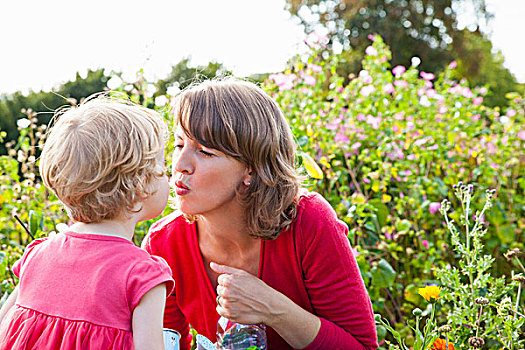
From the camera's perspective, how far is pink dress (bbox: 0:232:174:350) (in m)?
1.18

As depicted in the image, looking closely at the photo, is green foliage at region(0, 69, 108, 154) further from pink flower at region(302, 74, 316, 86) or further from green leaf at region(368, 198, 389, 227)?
green leaf at region(368, 198, 389, 227)

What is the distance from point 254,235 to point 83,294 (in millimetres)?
539

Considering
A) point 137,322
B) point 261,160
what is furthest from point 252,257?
point 137,322

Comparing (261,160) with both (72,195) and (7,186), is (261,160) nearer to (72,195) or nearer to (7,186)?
(72,195)

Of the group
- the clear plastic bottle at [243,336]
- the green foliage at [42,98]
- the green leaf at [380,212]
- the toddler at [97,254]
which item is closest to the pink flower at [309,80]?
the green leaf at [380,212]

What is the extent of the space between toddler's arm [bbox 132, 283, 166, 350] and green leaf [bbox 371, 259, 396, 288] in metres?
1.13

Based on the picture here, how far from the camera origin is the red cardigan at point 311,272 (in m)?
1.58

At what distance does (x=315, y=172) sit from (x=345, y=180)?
782 millimetres

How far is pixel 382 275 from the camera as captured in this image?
213 centimetres

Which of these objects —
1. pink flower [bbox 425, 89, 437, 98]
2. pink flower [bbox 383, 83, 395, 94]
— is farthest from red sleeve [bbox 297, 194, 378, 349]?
pink flower [bbox 425, 89, 437, 98]

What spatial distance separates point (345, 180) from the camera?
8.95ft

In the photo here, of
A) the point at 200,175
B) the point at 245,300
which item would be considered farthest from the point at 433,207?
the point at 200,175

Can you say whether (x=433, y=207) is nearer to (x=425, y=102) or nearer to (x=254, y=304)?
(x=425, y=102)

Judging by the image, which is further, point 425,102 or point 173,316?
point 425,102
